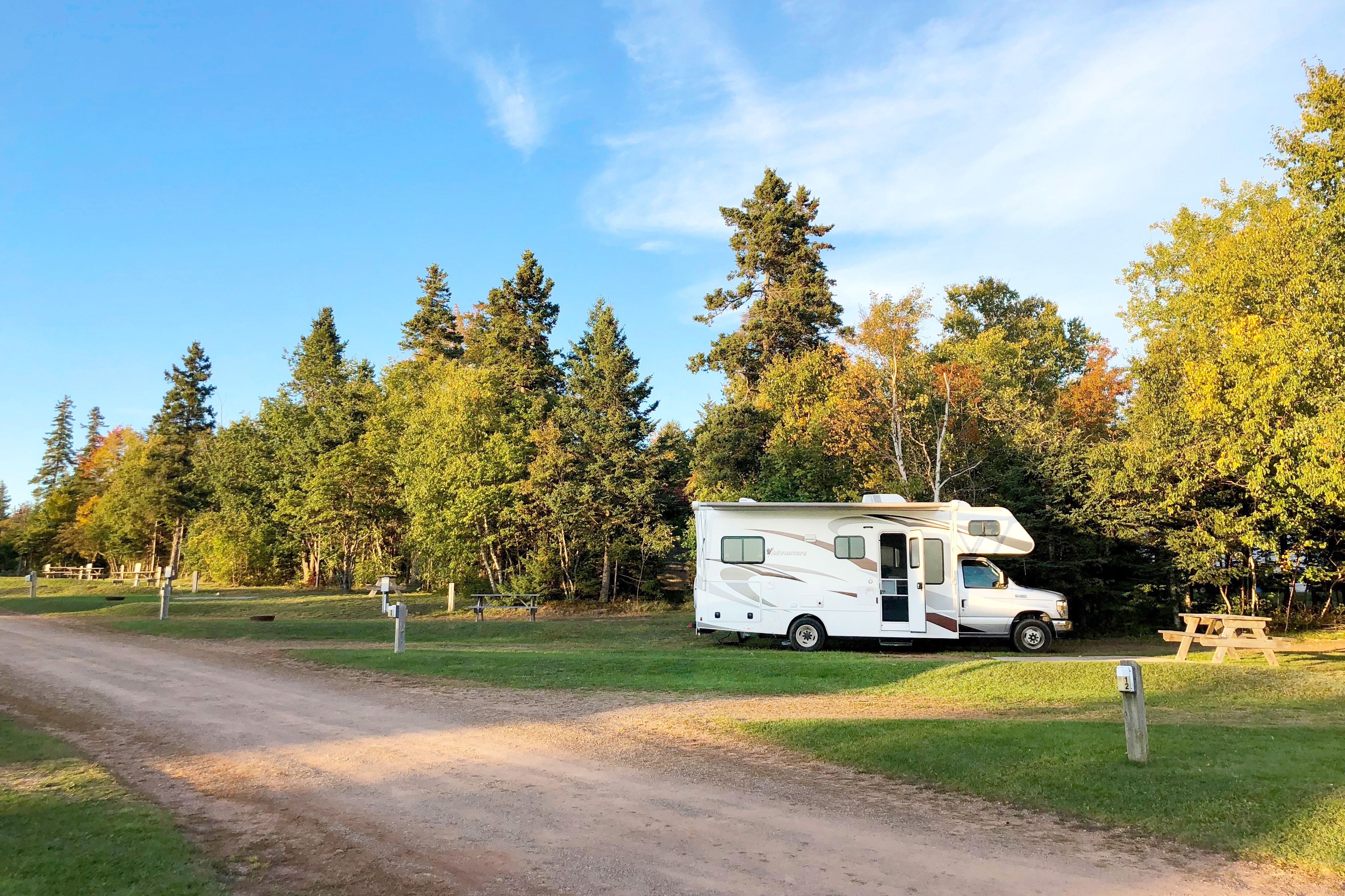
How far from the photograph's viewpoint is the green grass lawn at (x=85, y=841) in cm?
488

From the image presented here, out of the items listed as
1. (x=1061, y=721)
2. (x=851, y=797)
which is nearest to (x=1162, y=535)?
(x=1061, y=721)

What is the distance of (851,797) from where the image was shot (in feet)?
22.5

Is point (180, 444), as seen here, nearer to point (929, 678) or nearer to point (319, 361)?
point (319, 361)

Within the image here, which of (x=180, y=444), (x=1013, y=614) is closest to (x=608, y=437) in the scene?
(x=1013, y=614)

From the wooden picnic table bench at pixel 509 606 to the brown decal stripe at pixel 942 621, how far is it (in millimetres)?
13157

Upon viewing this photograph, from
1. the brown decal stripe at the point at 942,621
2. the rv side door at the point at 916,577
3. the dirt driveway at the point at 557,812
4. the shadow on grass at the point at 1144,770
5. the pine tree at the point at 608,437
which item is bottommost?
the dirt driveway at the point at 557,812

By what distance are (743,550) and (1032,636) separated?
638 centimetres

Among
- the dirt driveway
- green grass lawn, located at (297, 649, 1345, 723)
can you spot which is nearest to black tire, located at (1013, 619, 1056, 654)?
green grass lawn, located at (297, 649, 1345, 723)

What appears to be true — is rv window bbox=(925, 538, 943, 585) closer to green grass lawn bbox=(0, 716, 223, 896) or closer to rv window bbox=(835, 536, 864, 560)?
rv window bbox=(835, 536, 864, 560)

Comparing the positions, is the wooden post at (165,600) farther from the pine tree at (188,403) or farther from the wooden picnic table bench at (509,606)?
the pine tree at (188,403)

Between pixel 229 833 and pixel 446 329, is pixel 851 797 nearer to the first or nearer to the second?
pixel 229 833

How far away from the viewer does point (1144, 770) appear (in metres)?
7.20

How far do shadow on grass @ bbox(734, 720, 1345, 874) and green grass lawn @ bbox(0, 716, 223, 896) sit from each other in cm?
566

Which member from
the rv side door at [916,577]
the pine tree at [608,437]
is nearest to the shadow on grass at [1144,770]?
the rv side door at [916,577]
